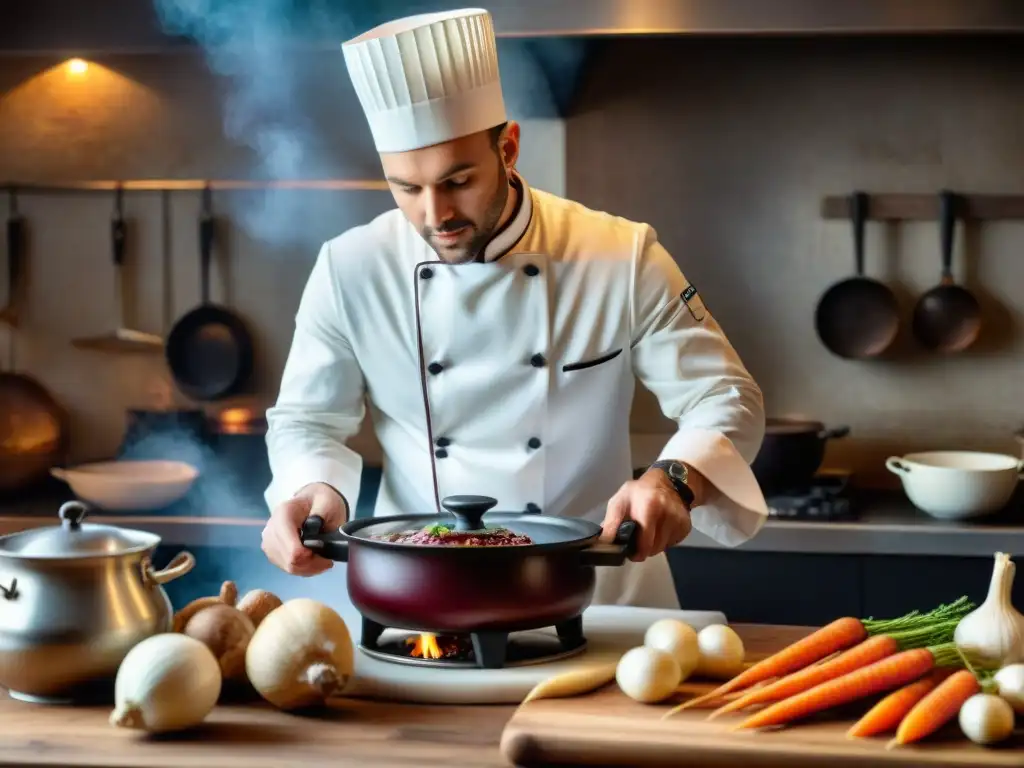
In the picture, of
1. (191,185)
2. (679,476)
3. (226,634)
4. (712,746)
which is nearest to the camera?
(712,746)

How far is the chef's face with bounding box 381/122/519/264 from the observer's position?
1822 mm

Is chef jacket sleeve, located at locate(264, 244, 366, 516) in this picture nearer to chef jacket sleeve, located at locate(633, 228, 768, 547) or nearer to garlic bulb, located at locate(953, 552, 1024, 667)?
chef jacket sleeve, located at locate(633, 228, 768, 547)

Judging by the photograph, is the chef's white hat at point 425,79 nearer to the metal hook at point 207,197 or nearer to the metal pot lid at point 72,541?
the metal pot lid at point 72,541

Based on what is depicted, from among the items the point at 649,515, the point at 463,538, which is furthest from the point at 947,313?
the point at 463,538

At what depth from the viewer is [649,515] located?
5.35ft

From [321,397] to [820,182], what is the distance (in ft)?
5.69

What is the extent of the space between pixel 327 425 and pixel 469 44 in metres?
0.67

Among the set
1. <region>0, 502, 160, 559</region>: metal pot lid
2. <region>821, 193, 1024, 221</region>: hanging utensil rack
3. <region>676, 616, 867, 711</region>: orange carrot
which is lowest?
<region>676, 616, 867, 711</region>: orange carrot

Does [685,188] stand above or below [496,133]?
above

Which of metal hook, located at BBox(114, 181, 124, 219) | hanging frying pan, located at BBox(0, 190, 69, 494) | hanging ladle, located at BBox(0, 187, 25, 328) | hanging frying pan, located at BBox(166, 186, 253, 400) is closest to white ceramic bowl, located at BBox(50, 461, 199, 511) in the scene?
hanging frying pan, located at BBox(0, 190, 69, 494)

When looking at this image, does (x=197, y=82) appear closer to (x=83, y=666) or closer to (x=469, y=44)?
(x=469, y=44)

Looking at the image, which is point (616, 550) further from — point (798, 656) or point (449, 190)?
point (449, 190)

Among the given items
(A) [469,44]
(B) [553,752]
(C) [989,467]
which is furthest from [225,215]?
(B) [553,752]

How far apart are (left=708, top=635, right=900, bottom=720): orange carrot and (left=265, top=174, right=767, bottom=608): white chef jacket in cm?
68
